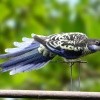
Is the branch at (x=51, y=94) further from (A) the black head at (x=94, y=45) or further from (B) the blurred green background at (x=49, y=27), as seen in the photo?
(B) the blurred green background at (x=49, y=27)

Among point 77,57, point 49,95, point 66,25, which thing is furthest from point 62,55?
point 66,25

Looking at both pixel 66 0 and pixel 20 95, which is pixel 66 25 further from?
pixel 20 95

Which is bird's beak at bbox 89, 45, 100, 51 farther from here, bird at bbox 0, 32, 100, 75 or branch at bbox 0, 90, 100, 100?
branch at bbox 0, 90, 100, 100

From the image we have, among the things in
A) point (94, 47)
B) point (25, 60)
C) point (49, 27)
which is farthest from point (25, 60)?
point (49, 27)

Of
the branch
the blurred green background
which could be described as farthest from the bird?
the blurred green background

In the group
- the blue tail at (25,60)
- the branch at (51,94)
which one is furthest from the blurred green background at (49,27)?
the branch at (51,94)

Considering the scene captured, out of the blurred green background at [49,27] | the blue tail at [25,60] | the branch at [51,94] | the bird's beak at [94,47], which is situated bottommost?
the branch at [51,94]
